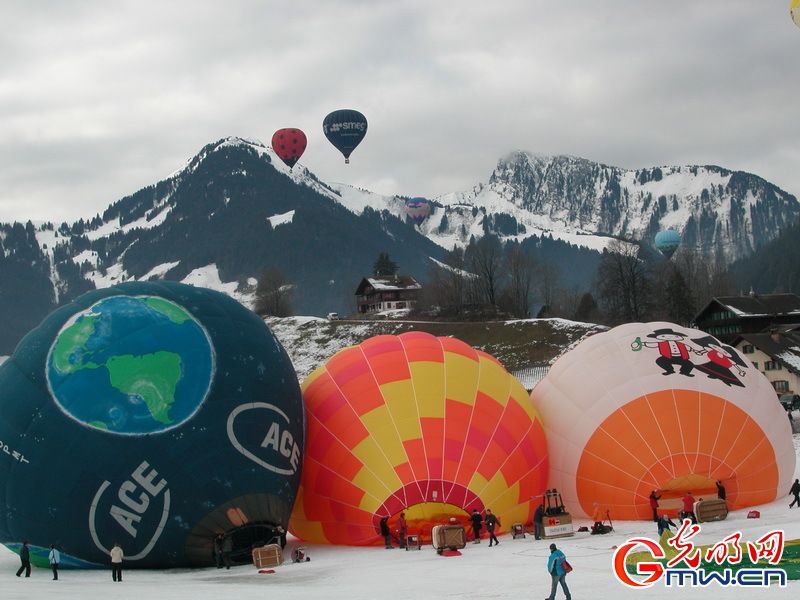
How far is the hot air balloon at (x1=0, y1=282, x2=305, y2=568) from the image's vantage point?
46.0 ft

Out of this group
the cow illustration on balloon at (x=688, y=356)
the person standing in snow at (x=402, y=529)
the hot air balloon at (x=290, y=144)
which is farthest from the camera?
the hot air balloon at (x=290, y=144)

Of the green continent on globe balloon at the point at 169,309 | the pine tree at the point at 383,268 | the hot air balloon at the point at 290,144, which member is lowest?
the green continent on globe balloon at the point at 169,309

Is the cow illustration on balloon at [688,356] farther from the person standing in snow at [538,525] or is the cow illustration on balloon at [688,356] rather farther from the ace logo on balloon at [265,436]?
the ace logo on balloon at [265,436]

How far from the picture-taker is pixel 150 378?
14242 mm

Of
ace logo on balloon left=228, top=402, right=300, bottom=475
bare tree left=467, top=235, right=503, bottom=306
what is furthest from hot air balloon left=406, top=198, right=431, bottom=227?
ace logo on balloon left=228, top=402, right=300, bottom=475

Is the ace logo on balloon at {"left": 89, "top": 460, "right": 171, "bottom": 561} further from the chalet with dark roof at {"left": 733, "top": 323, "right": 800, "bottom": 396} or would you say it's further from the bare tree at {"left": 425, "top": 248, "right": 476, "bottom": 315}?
the bare tree at {"left": 425, "top": 248, "right": 476, "bottom": 315}

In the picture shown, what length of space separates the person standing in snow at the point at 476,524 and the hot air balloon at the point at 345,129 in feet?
148

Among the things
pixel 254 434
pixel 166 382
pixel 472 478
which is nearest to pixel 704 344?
pixel 472 478

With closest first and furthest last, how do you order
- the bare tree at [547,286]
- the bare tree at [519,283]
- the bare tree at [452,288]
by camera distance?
the bare tree at [452,288] < the bare tree at [519,283] < the bare tree at [547,286]

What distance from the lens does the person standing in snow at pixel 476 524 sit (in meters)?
15.6

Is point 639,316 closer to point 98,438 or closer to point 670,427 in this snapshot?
point 670,427

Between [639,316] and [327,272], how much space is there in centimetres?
12430

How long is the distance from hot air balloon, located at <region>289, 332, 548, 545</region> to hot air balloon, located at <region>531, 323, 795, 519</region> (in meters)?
0.73
